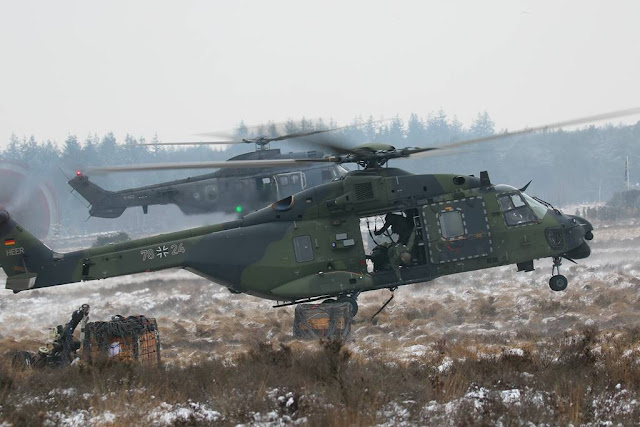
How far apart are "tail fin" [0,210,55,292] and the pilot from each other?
23.8 ft

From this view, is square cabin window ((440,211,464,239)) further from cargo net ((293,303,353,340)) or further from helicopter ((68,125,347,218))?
helicopter ((68,125,347,218))

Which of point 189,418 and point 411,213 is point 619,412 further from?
point 411,213

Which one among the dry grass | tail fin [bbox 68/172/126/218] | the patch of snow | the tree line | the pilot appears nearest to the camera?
the dry grass

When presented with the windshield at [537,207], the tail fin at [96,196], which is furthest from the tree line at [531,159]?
the windshield at [537,207]

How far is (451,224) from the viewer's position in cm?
1553

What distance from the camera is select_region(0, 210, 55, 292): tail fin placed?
50.3 feet

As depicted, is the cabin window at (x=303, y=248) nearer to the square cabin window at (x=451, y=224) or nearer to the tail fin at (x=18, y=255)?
the square cabin window at (x=451, y=224)

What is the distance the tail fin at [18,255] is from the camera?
50.3 feet

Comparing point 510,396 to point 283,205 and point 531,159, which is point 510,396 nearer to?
point 283,205

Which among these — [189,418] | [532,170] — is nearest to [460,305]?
[189,418]

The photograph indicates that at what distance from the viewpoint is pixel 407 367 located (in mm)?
10828

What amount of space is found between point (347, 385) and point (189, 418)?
6.72 ft

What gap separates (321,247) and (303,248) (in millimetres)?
385

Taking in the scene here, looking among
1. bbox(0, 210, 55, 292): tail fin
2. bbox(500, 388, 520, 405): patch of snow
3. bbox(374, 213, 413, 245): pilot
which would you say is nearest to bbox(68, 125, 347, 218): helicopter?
bbox(374, 213, 413, 245): pilot
